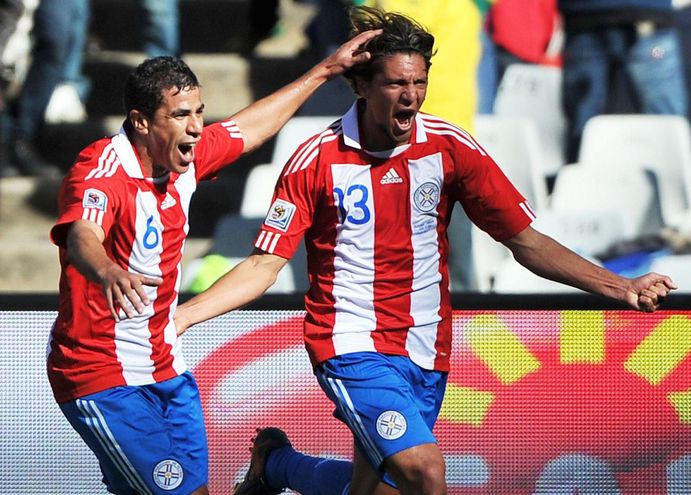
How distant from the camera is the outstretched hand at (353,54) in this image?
4.57 m

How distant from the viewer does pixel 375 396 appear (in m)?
4.44

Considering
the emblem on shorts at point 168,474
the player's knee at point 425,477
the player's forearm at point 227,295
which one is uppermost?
the player's forearm at point 227,295

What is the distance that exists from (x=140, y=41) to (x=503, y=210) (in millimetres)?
5566

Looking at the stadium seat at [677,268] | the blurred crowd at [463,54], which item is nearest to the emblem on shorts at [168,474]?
the blurred crowd at [463,54]

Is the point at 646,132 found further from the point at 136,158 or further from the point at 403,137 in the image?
the point at 136,158

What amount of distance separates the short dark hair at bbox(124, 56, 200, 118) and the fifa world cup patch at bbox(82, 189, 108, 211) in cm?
31

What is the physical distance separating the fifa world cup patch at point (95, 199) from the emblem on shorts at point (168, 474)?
875 mm

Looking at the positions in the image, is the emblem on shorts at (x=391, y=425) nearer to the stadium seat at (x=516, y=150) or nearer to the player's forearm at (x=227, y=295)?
the player's forearm at (x=227, y=295)

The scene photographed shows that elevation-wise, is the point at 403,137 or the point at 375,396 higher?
the point at 403,137

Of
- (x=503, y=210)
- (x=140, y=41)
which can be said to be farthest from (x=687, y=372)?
(x=140, y=41)

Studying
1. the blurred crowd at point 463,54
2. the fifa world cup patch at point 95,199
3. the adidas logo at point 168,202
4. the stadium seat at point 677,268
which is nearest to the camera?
the fifa world cup patch at point 95,199

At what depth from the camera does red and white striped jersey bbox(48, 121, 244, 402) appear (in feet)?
14.3

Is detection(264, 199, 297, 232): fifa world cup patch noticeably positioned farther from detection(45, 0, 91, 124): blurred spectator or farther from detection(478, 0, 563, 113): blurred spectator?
detection(45, 0, 91, 124): blurred spectator

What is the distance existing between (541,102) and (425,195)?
165 inches
